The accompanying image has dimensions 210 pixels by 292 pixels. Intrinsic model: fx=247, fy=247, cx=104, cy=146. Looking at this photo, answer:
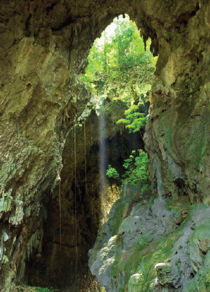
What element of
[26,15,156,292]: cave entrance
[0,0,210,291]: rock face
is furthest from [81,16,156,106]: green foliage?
[0,0,210,291]: rock face

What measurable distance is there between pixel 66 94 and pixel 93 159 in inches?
307

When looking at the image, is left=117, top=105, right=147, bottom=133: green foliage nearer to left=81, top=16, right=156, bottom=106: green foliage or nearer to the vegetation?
the vegetation

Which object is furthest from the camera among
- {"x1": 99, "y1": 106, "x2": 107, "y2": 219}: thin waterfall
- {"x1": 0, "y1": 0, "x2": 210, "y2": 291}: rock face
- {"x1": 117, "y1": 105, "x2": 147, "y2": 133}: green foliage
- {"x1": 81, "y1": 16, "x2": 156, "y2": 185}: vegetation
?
{"x1": 99, "y1": 106, "x2": 107, "y2": 219}: thin waterfall

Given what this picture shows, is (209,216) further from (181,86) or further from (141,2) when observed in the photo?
(141,2)

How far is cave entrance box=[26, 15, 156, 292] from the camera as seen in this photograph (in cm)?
1186

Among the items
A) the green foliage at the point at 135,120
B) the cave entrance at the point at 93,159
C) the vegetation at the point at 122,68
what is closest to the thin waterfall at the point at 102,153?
the cave entrance at the point at 93,159

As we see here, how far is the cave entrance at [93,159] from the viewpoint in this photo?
1186 centimetres

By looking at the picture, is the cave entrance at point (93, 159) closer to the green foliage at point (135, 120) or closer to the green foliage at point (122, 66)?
the green foliage at point (122, 66)

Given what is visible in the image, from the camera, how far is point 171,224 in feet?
20.0

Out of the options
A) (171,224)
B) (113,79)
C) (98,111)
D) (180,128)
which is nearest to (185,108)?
(180,128)

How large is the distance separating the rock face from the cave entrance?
351 centimetres

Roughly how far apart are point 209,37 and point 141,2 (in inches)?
113

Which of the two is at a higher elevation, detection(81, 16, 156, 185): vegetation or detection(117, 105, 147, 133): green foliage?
detection(81, 16, 156, 185): vegetation

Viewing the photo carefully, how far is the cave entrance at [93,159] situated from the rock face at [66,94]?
11.5ft
